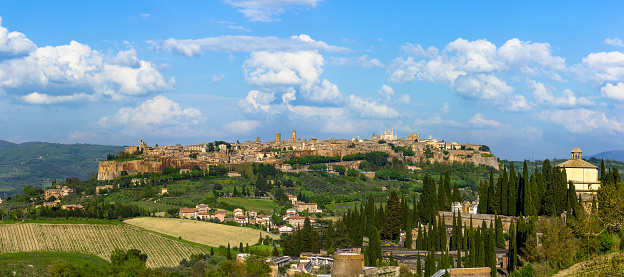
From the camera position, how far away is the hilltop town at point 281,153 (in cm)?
15462

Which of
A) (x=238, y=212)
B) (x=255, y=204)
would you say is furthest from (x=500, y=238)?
(x=255, y=204)

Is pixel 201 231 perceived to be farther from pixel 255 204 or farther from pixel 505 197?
pixel 505 197

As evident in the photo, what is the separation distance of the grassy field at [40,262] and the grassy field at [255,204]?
39.7m

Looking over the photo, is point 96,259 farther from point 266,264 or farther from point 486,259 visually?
point 486,259

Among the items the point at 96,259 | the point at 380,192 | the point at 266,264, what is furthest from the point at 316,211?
the point at 266,264

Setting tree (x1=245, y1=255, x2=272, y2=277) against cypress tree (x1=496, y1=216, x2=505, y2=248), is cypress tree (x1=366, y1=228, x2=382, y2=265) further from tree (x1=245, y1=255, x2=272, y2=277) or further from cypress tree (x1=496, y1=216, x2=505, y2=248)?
cypress tree (x1=496, y1=216, x2=505, y2=248)

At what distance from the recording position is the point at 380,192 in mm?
126938

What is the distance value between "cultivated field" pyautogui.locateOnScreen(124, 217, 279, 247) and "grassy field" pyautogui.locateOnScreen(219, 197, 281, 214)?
48.9 feet

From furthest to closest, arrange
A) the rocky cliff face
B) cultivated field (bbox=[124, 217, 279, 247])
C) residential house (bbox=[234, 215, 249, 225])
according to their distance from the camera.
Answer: the rocky cliff face → residential house (bbox=[234, 215, 249, 225]) → cultivated field (bbox=[124, 217, 279, 247])

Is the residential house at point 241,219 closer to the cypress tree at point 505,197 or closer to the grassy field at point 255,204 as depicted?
the grassy field at point 255,204

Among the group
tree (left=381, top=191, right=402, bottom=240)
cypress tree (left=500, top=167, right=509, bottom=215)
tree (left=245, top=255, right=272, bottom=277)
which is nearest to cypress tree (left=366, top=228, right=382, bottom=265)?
tree (left=245, top=255, right=272, bottom=277)

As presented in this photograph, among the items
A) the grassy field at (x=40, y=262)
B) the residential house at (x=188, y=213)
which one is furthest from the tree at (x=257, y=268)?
the residential house at (x=188, y=213)

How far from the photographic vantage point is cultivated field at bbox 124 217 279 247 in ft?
283

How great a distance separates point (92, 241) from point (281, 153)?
305 feet
